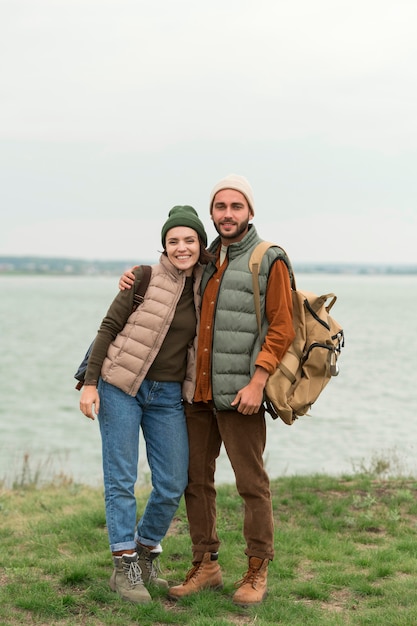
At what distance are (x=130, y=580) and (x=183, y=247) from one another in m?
2.00

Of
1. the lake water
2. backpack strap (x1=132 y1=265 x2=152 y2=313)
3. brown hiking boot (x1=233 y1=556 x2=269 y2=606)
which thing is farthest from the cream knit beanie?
the lake water

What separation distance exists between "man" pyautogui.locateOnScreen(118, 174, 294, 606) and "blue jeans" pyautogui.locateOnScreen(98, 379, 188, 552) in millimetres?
130

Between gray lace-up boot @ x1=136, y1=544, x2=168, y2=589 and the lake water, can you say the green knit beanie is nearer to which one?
gray lace-up boot @ x1=136, y1=544, x2=168, y2=589

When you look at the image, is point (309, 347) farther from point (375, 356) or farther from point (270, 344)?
point (375, 356)

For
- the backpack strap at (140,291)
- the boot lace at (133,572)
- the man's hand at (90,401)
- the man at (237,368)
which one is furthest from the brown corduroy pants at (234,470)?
the backpack strap at (140,291)

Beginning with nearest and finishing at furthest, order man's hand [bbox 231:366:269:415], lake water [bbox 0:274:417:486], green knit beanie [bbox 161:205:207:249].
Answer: man's hand [bbox 231:366:269:415], green knit beanie [bbox 161:205:207:249], lake water [bbox 0:274:417:486]

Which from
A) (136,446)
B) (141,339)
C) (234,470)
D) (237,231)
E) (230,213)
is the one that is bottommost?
(234,470)

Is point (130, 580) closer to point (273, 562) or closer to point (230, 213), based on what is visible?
point (273, 562)

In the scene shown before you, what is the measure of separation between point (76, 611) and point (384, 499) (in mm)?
3245

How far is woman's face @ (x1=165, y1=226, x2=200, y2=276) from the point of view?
15.3 ft

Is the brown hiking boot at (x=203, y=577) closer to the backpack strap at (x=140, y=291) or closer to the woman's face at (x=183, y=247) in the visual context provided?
the backpack strap at (x=140, y=291)

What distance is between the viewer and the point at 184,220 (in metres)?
4.68

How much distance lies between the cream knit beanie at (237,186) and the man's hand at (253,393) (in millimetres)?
985

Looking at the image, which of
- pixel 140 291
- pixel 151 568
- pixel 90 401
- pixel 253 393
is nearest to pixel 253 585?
pixel 151 568
